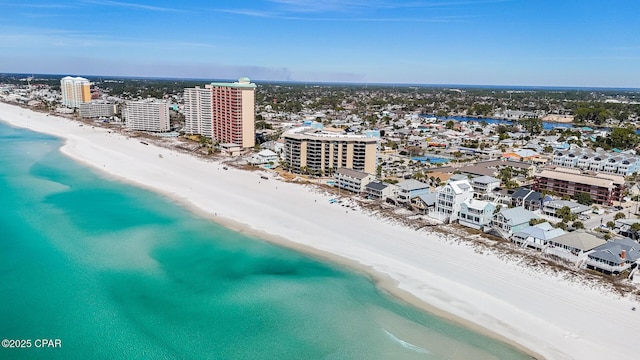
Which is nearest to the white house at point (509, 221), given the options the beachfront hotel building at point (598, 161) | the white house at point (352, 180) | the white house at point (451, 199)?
the white house at point (451, 199)

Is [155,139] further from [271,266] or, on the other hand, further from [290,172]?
[271,266]

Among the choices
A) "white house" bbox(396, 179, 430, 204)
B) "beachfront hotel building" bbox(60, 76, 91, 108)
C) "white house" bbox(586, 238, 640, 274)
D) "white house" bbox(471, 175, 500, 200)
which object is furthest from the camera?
"beachfront hotel building" bbox(60, 76, 91, 108)

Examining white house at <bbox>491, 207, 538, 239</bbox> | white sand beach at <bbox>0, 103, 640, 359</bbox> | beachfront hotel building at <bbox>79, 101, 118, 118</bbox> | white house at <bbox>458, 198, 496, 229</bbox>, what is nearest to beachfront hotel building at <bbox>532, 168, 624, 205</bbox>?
white house at <bbox>491, 207, 538, 239</bbox>

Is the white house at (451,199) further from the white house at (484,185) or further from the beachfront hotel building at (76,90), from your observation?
the beachfront hotel building at (76,90)

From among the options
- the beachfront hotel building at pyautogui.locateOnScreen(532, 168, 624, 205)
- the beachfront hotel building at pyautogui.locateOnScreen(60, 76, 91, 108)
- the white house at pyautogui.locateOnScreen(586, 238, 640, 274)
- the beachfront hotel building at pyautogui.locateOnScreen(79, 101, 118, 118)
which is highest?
the beachfront hotel building at pyautogui.locateOnScreen(60, 76, 91, 108)

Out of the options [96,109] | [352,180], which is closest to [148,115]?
[96,109]

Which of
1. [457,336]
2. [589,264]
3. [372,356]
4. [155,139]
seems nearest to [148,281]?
[372,356]

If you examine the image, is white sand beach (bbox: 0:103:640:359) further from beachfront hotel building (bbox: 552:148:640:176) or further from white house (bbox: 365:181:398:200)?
beachfront hotel building (bbox: 552:148:640:176)
